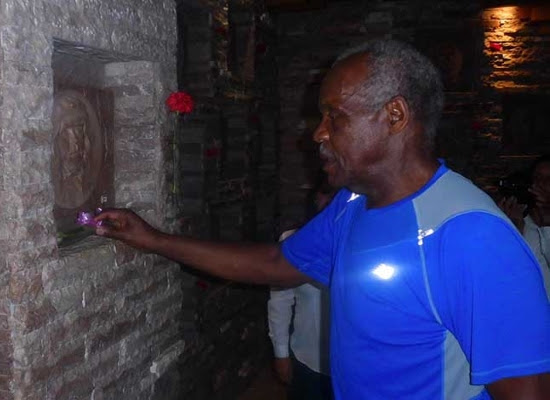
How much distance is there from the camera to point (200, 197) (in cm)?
401

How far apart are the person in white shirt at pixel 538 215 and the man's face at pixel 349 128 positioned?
1642 mm

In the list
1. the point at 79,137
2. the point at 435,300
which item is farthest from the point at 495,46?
the point at 435,300

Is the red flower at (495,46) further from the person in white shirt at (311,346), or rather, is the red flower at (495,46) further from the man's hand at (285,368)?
the man's hand at (285,368)

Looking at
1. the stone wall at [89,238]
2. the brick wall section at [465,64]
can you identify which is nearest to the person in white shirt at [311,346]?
the stone wall at [89,238]

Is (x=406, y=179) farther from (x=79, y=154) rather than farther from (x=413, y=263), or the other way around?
(x=79, y=154)

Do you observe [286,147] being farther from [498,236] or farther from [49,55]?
[498,236]

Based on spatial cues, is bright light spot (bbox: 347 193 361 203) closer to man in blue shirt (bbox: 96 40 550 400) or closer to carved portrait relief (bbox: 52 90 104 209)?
man in blue shirt (bbox: 96 40 550 400)

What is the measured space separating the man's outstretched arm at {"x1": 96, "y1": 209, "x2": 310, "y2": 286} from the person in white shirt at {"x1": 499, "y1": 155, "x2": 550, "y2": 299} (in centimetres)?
149

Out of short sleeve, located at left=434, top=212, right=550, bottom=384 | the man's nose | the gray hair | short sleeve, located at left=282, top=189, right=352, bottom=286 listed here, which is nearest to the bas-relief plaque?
short sleeve, located at left=282, top=189, right=352, bottom=286

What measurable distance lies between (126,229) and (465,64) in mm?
5240

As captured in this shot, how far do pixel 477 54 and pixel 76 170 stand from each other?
5.25 metres

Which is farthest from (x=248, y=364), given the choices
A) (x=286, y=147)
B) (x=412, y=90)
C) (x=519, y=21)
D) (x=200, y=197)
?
(x=519, y=21)

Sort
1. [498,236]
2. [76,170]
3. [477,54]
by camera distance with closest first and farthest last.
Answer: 1. [498,236]
2. [76,170]
3. [477,54]

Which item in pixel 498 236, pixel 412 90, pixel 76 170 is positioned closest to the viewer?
pixel 498 236
